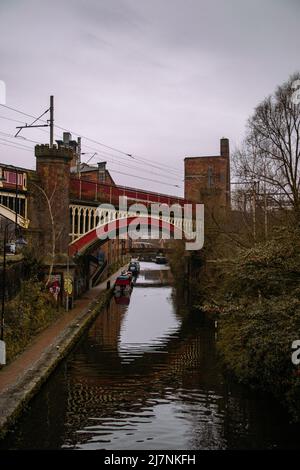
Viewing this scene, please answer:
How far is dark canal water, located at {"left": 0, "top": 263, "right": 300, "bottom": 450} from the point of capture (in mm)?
10297

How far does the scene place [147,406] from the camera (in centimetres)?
1238

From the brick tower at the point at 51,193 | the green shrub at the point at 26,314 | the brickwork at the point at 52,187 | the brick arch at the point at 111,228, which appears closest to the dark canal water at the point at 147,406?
the green shrub at the point at 26,314

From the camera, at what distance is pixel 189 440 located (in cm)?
1032

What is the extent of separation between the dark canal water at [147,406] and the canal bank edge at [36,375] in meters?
0.27

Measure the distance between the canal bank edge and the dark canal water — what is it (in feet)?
A: 0.89

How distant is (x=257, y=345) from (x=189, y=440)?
3032 millimetres

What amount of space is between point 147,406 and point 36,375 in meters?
2.98

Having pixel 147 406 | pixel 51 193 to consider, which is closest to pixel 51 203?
pixel 51 193

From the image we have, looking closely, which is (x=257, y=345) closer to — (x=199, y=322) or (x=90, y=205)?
(x=199, y=322)

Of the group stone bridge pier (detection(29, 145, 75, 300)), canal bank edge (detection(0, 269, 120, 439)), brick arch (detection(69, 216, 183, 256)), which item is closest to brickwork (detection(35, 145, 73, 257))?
stone bridge pier (detection(29, 145, 75, 300))

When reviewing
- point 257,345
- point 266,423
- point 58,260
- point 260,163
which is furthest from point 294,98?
point 58,260

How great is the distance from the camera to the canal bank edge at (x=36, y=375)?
1060 centimetres

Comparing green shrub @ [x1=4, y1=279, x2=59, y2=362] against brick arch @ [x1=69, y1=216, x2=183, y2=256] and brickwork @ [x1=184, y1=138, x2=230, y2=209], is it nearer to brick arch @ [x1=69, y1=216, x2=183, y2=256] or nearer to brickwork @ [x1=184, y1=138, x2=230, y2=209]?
brick arch @ [x1=69, y1=216, x2=183, y2=256]
